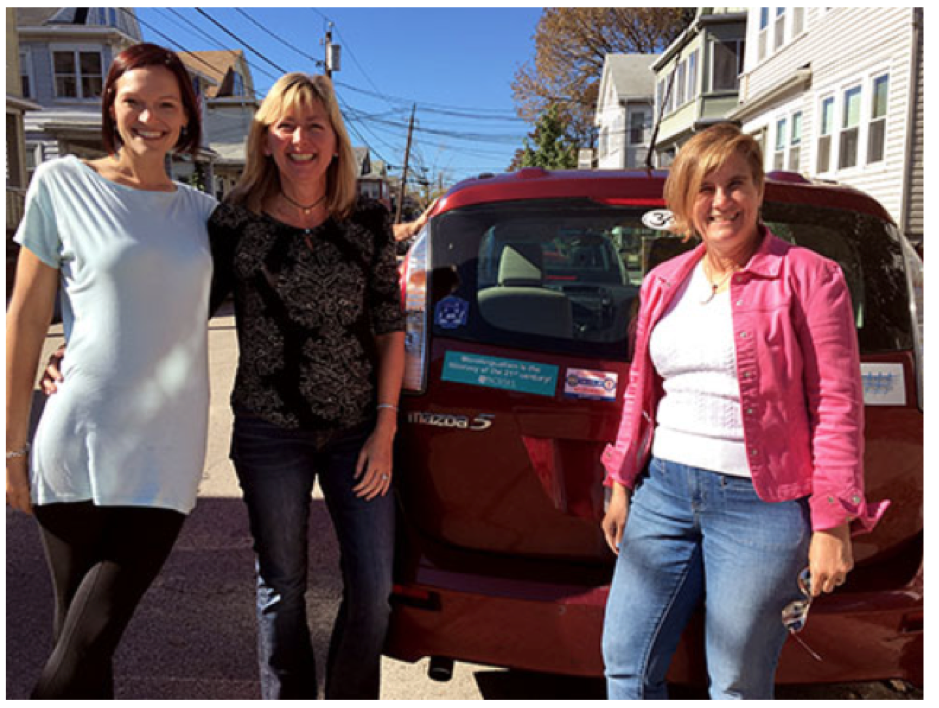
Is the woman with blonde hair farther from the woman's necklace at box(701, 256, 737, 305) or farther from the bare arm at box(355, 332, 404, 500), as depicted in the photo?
the woman's necklace at box(701, 256, 737, 305)

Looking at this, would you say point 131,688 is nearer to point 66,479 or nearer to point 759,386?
point 66,479

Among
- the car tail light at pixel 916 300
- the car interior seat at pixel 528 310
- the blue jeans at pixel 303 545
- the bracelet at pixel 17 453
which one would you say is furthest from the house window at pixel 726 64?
the bracelet at pixel 17 453

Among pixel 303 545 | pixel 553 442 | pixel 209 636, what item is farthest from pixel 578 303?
pixel 209 636

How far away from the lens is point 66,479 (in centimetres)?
198

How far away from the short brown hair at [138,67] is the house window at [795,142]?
18.7m

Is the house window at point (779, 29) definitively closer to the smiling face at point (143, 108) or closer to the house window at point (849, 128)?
the house window at point (849, 128)

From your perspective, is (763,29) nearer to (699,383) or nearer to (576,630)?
(699,383)

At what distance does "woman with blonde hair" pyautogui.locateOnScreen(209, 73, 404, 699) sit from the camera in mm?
2205

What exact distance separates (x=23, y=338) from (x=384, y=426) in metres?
0.94

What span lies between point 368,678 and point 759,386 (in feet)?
4.51

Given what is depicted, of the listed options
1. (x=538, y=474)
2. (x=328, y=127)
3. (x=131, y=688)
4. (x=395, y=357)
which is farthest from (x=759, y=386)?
(x=131, y=688)

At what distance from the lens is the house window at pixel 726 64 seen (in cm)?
2662

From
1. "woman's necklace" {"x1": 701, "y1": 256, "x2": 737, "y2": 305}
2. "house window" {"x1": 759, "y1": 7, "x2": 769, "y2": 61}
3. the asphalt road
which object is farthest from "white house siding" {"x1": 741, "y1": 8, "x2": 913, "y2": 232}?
"woman's necklace" {"x1": 701, "y1": 256, "x2": 737, "y2": 305}

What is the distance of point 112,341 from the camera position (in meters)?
1.97
